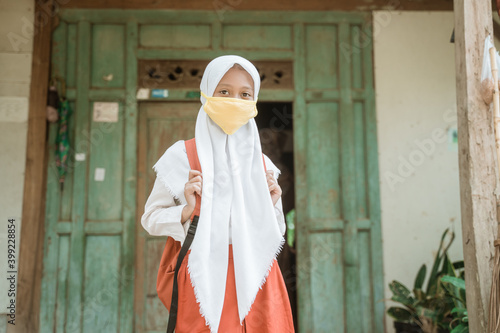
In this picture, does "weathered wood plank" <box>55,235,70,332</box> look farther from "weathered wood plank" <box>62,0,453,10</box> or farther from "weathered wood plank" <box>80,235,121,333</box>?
Answer: "weathered wood plank" <box>62,0,453,10</box>

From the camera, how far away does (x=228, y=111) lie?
170 centimetres

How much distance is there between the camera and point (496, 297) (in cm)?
204

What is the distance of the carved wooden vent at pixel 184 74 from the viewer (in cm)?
382

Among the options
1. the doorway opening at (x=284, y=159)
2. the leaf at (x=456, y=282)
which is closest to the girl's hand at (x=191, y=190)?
the leaf at (x=456, y=282)

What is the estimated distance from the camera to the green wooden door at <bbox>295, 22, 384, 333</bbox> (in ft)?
12.2

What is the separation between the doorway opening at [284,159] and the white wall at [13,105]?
2344 millimetres

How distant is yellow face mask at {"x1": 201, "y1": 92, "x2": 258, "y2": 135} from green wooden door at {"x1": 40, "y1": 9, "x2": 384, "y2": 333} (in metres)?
2.13

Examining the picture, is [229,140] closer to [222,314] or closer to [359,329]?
[222,314]

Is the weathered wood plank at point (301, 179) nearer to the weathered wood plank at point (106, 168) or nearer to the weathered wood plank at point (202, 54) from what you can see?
the weathered wood plank at point (202, 54)

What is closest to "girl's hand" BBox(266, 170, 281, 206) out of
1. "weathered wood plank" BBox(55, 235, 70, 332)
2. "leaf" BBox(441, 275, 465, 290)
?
"leaf" BBox(441, 275, 465, 290)

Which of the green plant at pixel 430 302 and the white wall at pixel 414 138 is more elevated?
the white wall at pixel 414 138

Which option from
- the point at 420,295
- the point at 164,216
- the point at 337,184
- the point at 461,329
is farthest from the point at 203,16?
the point at 461,329

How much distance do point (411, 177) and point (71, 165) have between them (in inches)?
117

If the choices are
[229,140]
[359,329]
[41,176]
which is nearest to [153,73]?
[41,176]
